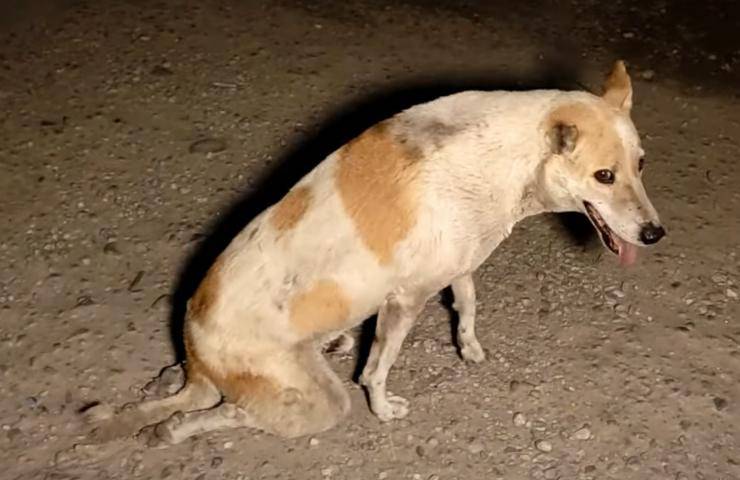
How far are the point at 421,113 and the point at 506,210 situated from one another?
330mm

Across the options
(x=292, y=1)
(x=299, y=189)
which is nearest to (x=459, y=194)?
(x=299, y=189)

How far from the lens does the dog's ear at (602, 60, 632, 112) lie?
3082 mm

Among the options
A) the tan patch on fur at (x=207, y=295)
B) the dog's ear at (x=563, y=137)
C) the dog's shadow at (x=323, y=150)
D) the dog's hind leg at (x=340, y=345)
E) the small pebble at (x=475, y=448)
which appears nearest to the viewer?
the dog's ear at (x=563, y=137)

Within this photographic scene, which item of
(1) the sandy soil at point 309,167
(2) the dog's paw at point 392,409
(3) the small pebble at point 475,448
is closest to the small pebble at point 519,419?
(1) the sandy soil at point 309,167

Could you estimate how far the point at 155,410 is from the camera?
3.32 m

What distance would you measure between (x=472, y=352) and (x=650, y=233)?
32.2 inches

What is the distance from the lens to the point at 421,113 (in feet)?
10.1

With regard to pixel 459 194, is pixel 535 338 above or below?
below

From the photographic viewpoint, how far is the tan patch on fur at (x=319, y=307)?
3049mm

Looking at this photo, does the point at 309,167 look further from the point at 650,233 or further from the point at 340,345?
the point at 650,233

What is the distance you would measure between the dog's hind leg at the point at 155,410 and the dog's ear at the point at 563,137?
1136 millimetres

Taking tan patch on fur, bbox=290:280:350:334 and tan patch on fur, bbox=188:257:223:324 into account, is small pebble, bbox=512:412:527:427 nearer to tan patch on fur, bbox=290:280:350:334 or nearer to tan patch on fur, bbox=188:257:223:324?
tan patch on fur, bbox=290:280:350:334

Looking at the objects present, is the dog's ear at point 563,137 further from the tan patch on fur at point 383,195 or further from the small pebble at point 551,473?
the small pebble at point 551,473

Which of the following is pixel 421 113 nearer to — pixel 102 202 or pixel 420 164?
pixel 420 164
